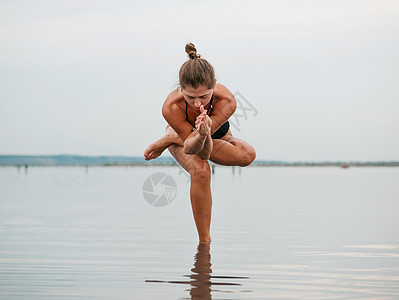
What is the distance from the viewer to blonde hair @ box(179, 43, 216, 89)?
6223 mm

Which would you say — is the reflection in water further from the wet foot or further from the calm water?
the wet foot

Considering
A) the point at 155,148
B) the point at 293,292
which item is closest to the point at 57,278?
the point at 293,292

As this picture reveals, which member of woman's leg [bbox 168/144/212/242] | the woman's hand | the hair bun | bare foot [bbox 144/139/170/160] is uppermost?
the hair bun

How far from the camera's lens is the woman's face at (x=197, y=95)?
247 inches

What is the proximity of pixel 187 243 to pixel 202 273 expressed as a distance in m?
2.28

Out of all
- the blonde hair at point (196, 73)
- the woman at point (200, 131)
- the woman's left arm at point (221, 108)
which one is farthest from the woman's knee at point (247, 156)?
the blonde hair at point (196, 73)

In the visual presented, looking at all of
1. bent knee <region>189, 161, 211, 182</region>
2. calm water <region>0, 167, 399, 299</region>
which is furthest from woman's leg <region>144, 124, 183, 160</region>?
calm water <region>0, 167, 399, 299</region>

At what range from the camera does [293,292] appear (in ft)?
15.3

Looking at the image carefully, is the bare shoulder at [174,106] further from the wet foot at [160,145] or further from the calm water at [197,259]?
the calm water at [197,259]

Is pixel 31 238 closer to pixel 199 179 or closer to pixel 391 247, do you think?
pixel 199 179

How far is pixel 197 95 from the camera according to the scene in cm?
631

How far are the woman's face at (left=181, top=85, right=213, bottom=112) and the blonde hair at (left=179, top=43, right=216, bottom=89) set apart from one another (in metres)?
0.03

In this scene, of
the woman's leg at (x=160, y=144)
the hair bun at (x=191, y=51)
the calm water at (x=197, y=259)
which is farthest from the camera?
the woman's leg at (x=160, y=144)

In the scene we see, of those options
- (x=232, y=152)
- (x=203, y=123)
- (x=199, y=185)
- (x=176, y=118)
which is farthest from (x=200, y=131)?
(x=199, y=185)
